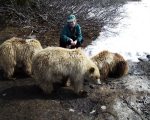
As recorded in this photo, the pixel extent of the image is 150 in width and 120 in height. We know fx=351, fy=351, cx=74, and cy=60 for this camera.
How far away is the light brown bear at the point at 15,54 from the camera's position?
25.5ft

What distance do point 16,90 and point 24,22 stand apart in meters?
3.55

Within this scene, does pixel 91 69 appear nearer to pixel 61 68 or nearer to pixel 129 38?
pixel 61 68

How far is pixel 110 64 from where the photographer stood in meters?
8.06

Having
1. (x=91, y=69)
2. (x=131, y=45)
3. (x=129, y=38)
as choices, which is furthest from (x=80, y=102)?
(x=129, y=38)

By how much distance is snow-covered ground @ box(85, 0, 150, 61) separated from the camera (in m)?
9.32

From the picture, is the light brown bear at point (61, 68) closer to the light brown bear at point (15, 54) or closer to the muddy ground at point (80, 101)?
the muddy ground at point (80, 101)

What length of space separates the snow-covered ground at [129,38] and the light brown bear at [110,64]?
93 cm

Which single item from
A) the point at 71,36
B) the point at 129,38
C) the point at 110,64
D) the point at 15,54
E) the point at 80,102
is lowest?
the point at 80,102

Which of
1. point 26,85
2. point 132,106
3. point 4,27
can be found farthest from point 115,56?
point 4,27

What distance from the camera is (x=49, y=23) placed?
10695mm

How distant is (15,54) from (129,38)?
3.87 m

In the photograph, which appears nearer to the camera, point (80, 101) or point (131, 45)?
point (80, 101)

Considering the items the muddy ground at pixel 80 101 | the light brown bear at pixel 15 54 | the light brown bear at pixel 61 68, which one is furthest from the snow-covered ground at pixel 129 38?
the light brown bear at pixel 61 68

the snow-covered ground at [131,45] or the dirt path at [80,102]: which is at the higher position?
the snow-covered ground at [131,45]
